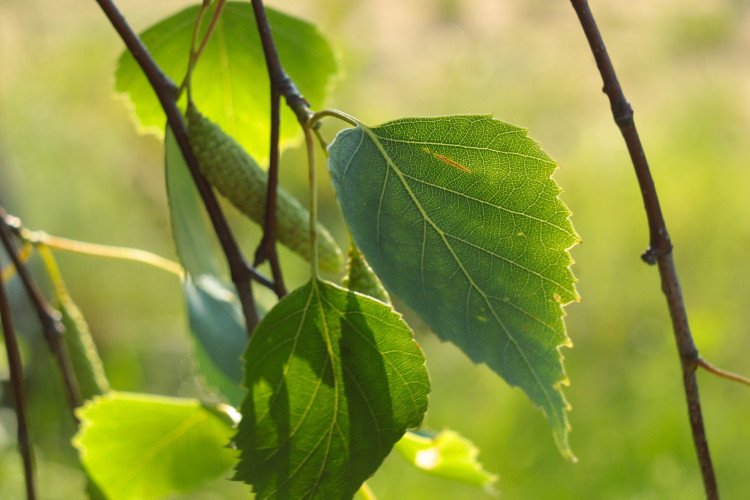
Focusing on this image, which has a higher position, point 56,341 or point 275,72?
point 275,72

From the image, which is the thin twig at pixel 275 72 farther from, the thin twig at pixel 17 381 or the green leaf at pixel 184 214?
the thin twig at pixel 17 381

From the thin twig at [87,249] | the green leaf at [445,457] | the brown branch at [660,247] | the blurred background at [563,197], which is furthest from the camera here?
the blurred background at [563,197]

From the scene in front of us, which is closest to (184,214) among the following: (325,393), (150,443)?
(325,393)

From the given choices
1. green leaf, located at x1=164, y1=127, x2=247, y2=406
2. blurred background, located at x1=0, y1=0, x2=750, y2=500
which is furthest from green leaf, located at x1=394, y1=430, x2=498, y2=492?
blurred background, located at x1=0, y1=0, x2=750, y2=500

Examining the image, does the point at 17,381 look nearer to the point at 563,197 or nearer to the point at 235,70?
the point at 235,70

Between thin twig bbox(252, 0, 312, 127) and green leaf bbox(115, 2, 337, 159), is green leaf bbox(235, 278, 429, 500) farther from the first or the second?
green leaf bbox(115, 2, 337, 159)

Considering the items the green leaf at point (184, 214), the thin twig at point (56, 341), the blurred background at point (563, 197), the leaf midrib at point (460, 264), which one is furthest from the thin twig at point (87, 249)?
the blurred background at point (563, 197)

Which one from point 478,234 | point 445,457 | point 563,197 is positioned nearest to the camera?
point 478,234
